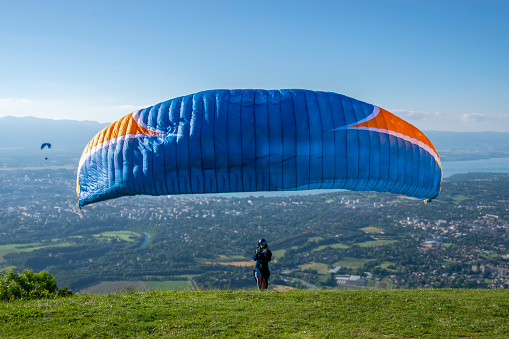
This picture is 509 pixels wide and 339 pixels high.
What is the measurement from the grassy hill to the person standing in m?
1.17

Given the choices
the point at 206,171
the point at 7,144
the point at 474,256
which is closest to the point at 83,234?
the point at 474,256

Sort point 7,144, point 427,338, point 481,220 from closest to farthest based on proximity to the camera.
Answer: point 427,338, point 481,220, point 7,144

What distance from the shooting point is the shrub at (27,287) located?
913 cm

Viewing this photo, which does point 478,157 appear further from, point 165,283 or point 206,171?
point 206,171

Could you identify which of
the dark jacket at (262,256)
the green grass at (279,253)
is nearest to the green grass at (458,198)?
the green grass at (279,253)

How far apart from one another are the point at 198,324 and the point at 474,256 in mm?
40937

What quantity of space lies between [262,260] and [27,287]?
5618 mm

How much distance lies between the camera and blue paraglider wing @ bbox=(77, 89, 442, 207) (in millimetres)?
9188

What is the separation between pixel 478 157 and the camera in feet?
477

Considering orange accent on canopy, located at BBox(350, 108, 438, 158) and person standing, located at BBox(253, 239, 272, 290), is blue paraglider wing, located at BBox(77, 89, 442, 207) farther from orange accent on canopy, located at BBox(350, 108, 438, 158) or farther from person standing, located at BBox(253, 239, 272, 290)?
person standing, located at BBox(253, 239, 272, 290)

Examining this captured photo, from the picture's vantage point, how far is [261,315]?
24.1 feet

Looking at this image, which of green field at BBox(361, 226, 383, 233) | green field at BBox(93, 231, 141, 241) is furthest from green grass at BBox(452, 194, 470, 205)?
green field at BBox(93, 231, 141, 241)

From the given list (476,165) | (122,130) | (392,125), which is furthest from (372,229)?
(476,165)

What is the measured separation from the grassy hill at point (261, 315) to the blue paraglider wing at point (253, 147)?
8.31ft
